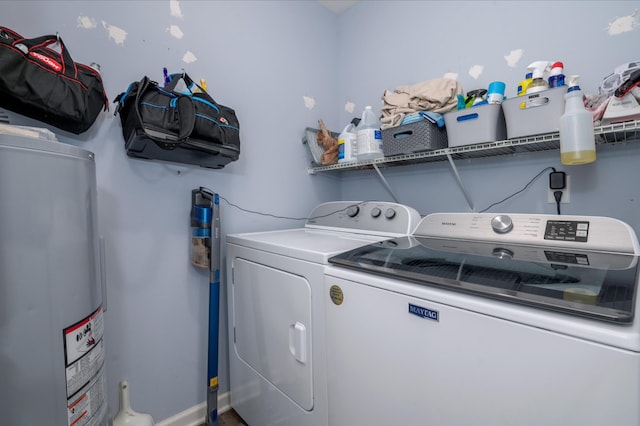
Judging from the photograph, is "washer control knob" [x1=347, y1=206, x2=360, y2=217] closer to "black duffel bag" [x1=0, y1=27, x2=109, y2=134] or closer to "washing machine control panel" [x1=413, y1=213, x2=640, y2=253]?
"washing machine control panel" [x1=413, y1=213, x2=640, y2=253]

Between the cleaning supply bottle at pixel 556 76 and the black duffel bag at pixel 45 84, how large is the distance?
2006mm

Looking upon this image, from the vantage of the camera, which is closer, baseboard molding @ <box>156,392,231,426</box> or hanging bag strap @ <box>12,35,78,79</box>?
hanging bag strap @ <box>12,35,78,79</box>

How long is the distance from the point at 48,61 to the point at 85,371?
1.10m

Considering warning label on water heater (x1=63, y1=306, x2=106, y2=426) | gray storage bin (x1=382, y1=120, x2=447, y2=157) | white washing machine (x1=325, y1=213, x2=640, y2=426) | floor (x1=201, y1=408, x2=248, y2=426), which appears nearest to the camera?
white washing machine (x1=325, y1=213, x2=640, y2=426)

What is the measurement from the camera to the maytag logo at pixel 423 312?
0.83 m

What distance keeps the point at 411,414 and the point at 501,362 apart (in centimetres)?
36

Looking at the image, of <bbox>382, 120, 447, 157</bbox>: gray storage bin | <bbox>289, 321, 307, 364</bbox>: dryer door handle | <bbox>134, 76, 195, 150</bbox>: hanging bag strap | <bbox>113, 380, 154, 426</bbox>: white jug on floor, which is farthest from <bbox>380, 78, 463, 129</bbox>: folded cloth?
<bbox>113, 380, 154, 426</bbox>: white jug on floor

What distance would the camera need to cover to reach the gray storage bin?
1.57 meters

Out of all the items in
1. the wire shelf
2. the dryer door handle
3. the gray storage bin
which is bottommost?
the dryer door handle

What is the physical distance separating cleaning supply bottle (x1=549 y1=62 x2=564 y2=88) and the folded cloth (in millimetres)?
410

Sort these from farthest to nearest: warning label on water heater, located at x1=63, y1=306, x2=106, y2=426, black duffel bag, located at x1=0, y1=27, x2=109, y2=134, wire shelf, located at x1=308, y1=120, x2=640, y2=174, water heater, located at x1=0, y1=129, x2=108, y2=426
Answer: wire shelf, located at x1=308, y1=120, x2=640, y2=174 → black duffel bag, located at x1=0, y1=27, x2=109, y2=134 → warning label on water heater, located at x1=63, y1=306, x2=106, y2=426 → water heater, located at x1=0, y1=129, x2=108, y2=426

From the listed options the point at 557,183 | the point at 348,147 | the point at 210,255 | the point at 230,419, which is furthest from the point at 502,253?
the point at 230,419

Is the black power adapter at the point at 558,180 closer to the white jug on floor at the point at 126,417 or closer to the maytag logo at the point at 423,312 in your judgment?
the maytag logo at the point at 423,312

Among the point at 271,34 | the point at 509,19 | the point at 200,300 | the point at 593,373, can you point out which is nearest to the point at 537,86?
the point at 509,19
